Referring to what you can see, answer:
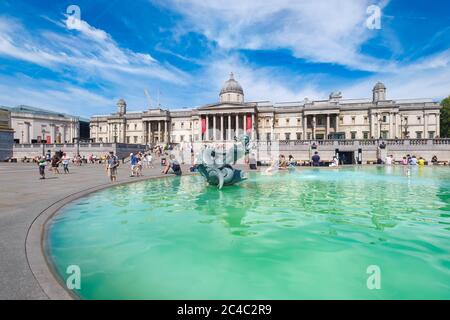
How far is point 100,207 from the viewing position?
31.9ft

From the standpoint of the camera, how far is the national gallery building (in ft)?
235

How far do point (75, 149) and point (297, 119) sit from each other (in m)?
59.9

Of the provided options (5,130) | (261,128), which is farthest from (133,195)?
(261,128)

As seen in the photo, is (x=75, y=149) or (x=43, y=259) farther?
(x=75, y=149)

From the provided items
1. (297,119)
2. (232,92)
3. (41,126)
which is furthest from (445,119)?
(41,126)

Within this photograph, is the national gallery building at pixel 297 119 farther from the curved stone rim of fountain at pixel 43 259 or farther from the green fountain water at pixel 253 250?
the curved stone rim of fountain at pixel 43 259

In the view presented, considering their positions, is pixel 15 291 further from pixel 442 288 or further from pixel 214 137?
pixel 214 137

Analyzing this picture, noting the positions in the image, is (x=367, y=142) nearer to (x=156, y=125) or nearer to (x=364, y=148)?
(x=364, y=148)

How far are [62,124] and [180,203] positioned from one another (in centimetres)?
10285

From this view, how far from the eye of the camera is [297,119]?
79.6 metres

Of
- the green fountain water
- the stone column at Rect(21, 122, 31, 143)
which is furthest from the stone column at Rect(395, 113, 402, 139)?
the stone column at Rect(21, 122, 31, 143)

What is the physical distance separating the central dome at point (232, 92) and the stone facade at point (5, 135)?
179 feet

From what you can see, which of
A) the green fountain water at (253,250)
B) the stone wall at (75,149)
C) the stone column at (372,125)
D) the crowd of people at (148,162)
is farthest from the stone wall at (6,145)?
the stone column at (372,125)

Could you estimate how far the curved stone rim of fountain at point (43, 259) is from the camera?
136 inches
